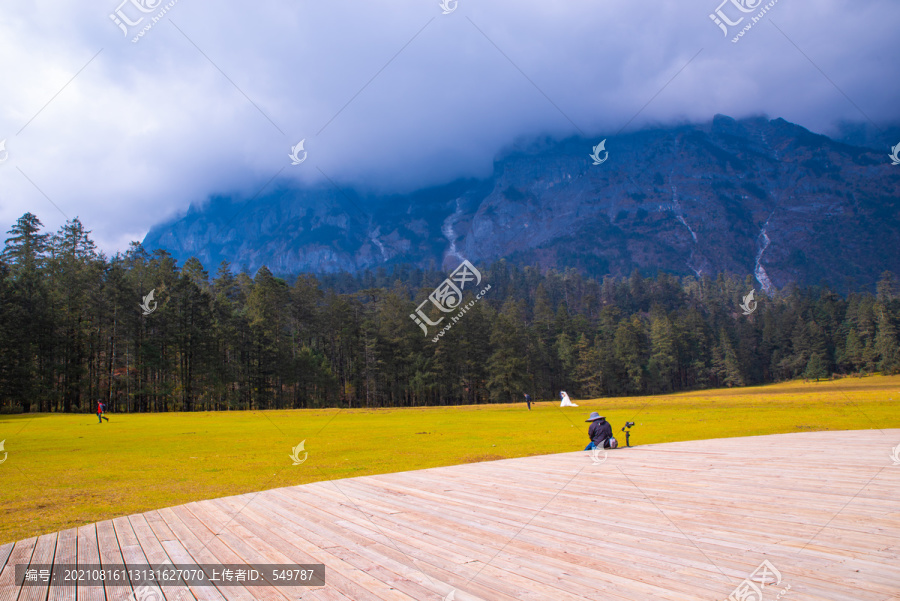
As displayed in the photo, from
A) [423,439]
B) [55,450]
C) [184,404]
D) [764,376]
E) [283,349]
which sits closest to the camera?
[55,450]

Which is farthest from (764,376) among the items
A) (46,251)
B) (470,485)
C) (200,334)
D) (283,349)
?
(46,251)

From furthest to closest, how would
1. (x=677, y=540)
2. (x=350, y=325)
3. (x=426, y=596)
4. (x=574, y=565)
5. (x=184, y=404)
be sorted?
(x=350, y=325) → (x=184, y=404) → (x=677, y=540) → (x=574, y=565) → (x=426, y=596)

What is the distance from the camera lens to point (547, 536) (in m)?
5.99

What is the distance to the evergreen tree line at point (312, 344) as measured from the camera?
67.2 meters

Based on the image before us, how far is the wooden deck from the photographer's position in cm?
441

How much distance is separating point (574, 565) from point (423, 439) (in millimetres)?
21896

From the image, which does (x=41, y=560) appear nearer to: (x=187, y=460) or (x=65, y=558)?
(x=65, y=558)

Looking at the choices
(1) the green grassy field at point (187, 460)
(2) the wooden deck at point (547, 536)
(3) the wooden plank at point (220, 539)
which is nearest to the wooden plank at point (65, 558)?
(2) the wooden deck at point (547, 536)

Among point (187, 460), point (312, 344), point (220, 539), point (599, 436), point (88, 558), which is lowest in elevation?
point (187, 460)

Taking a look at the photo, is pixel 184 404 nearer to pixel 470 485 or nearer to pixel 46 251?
pixel 46 251

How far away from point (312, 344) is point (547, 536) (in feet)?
338

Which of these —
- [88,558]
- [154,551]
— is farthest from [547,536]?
[88,558]

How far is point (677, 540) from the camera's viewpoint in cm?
556

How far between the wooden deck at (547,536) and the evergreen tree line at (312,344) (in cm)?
6789
